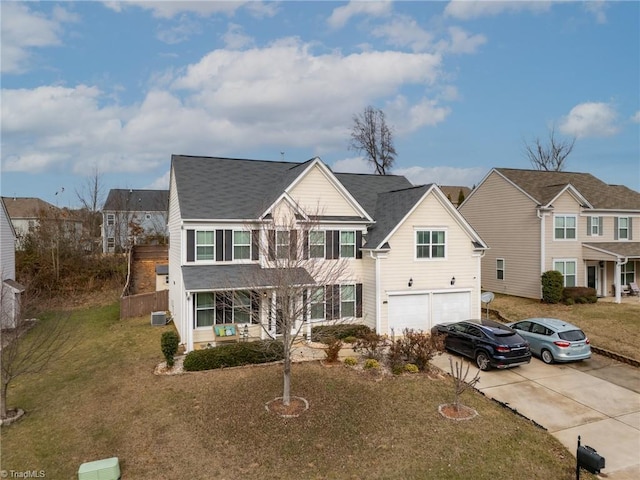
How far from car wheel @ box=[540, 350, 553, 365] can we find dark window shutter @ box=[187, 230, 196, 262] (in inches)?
Answer: 631

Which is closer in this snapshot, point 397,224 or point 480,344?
point 480,344

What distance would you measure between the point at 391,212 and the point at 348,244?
9.85 feet

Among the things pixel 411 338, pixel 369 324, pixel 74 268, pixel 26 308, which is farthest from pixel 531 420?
pixel 74 268

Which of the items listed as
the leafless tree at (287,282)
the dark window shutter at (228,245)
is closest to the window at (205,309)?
the dark window shutter at (228,245)

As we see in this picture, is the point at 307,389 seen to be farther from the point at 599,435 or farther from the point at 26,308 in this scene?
the point at 26,308

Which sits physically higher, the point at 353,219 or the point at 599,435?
the point at 353,219

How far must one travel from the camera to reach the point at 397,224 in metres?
20.4

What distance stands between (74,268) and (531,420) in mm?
34600

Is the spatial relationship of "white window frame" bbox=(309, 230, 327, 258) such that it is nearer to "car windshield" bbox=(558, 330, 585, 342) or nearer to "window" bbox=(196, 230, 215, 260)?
"window" bbox=(196, 230, 215, 260)

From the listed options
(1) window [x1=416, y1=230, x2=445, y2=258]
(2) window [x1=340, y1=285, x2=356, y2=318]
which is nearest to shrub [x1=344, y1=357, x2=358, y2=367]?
(2) window [x1=340, y1=285, x2=356, y2=318]

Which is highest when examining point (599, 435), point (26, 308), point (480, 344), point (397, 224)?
point (397, 224)

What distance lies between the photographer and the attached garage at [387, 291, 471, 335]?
20531 millimetres

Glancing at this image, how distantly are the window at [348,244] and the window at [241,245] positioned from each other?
4.81 metres

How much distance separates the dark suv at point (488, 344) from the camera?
15281 mm
